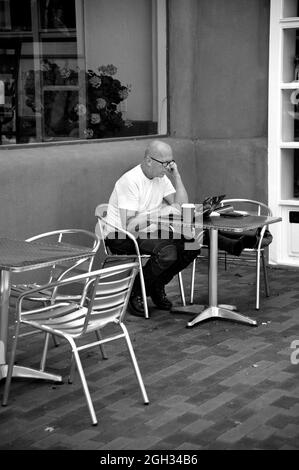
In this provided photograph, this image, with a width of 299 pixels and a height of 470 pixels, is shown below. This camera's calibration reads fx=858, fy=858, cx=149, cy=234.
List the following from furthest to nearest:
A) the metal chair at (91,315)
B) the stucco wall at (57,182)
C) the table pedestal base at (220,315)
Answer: the stucco wall at (57,182), the table pedestal base at (220,315), the metal chair at (91,315)

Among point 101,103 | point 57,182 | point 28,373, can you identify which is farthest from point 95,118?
point 28,373

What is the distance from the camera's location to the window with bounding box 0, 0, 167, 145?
7.21 m

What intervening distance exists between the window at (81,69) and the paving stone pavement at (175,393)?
6.39ft

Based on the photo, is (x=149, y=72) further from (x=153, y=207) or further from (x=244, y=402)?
(x=244, y=402)

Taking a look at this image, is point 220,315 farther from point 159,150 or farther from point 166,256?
point 159,150

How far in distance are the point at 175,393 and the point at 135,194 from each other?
7.23 ft

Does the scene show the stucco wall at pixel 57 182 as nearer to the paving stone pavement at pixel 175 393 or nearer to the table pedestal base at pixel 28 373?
the paving stone pavement at pixel 175 393

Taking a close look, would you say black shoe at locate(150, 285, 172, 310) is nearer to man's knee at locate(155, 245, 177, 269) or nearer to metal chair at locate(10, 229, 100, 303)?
man's knee at locate(155, 245, 177, 269)

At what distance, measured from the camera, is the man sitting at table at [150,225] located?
6906 mm

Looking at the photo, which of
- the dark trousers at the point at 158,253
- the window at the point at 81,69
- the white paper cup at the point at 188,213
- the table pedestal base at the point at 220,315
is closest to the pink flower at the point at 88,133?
the window at the point at 81,69

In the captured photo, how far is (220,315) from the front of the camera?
6.82 meters

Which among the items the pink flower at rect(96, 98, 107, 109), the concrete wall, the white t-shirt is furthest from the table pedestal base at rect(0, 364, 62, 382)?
the concrete wall
